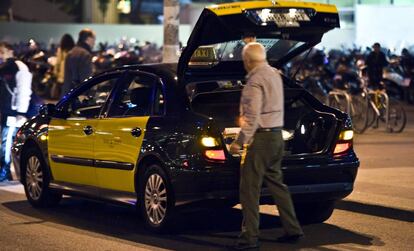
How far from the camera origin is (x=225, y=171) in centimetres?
884

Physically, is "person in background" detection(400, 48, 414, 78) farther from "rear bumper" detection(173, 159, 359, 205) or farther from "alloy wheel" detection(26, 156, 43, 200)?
"rear bumper" detection(173, 159, 359, 205)

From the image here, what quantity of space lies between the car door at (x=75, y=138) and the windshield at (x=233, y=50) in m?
0.98

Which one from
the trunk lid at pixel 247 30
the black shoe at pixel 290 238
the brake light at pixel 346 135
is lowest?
the black shoe at pixel 290 238

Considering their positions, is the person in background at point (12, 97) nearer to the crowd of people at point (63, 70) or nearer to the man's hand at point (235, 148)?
the crowd of people at point (63, 70)

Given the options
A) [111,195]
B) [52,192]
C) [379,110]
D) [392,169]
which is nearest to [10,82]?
[52,192]

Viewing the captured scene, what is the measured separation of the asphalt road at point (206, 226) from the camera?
29.3 ft

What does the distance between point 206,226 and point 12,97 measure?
4371 millimetres

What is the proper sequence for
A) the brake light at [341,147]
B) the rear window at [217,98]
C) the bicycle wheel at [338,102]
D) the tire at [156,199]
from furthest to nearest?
the bicycle wheel at [338,102]
the rear window at [217,98]
the brake light at [341,147]
the tire at [156,199]

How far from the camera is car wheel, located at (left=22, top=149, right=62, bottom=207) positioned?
11.1 meters

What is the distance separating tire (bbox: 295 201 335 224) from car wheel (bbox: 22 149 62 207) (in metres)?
2.72

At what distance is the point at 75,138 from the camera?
1048 centimetres

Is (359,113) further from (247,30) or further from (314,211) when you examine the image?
(247,30)

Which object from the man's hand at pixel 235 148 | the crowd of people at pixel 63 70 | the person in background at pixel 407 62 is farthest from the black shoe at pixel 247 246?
the person in background at pixel 407 62

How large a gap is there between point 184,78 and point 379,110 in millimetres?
9684
